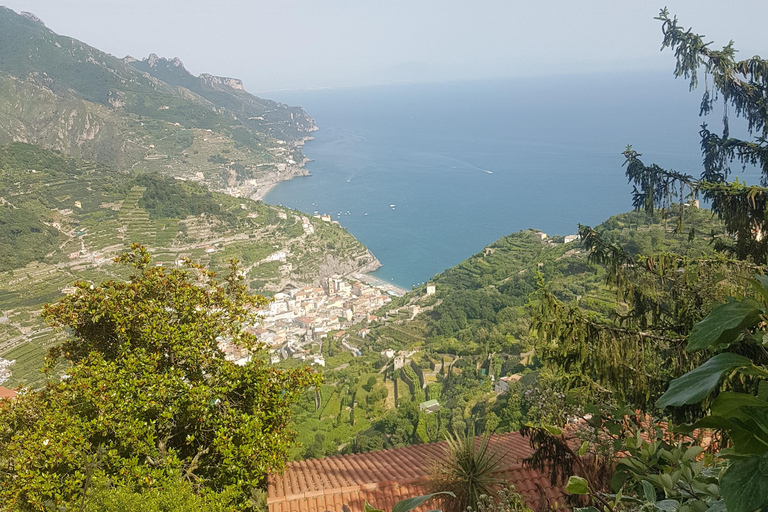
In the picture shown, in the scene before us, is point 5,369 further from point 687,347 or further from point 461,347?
point 687,347

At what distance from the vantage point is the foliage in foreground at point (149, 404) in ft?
10.8

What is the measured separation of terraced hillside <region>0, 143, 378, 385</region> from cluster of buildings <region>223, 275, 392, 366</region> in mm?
2817

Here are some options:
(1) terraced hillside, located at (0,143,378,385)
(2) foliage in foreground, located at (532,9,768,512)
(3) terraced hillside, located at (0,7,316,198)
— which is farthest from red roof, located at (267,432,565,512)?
(3) terraced hillside, located at (0,7,316,198)

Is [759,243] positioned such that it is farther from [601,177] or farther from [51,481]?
[601,177]

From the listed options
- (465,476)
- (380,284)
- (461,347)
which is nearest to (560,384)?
(465,476)

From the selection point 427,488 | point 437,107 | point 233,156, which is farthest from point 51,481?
point 437,107

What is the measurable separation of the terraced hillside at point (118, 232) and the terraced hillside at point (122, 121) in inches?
714

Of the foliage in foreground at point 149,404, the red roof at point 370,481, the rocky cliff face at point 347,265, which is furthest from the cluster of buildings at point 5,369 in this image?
the rocky cliff face at point 347,265

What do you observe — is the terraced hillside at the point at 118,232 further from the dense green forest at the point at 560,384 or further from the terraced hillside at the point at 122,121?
the dense green forest at the point at 560,384

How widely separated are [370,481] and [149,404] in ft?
5.33

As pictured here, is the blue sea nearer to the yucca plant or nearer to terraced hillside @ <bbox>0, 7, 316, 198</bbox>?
terraced hillside @ <bbox>0, 7, 316, 198</bbox>

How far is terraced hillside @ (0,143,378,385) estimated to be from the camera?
30234 millimetres

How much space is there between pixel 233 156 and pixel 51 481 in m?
75.0

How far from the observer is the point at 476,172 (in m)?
63.0
